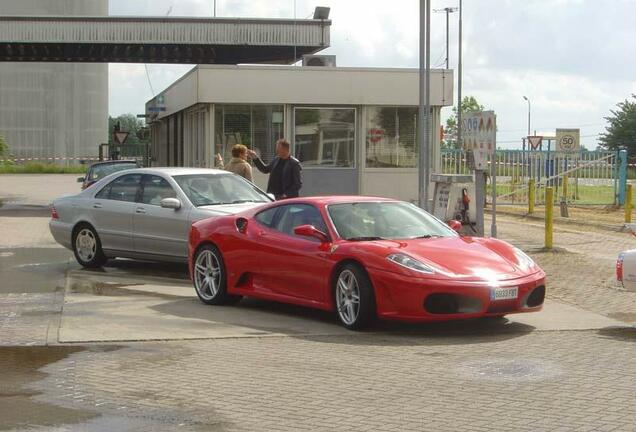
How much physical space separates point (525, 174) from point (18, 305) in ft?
80.2

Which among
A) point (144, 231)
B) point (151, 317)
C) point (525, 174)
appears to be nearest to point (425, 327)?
point (151, 317)

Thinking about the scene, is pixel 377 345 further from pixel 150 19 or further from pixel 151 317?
pixel 150 19

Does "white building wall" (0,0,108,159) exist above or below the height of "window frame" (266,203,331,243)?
above

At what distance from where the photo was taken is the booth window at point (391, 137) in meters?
25.5

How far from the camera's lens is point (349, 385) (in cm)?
781

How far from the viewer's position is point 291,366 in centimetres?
855

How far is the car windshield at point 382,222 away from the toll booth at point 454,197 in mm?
6128

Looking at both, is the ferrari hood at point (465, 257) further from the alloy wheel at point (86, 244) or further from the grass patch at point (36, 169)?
the grass patch at point (36, 169)

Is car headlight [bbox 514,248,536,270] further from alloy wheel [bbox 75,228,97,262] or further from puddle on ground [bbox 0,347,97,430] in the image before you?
alloy wheel [bbox 75,228,97,262]

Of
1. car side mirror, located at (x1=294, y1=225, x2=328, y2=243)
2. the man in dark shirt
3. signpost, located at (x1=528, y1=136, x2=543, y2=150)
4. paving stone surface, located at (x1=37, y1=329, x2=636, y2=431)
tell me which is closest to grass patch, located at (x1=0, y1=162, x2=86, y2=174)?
signpost, located at (x1=528, y1=136, x2=543, y2=150)

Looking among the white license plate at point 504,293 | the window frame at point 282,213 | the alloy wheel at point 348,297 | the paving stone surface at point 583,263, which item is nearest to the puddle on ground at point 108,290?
the window frame at point 282,213

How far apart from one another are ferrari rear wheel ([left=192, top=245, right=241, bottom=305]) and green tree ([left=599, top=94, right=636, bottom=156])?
8252 centimetres

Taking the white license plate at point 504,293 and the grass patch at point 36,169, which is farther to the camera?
the grass patch at point 36,169

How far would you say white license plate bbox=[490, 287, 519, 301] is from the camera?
32.7 ft
